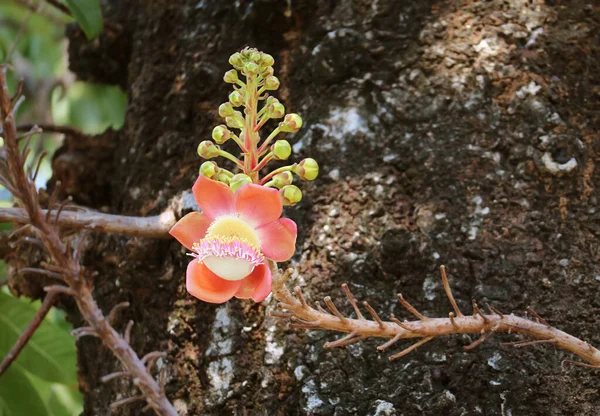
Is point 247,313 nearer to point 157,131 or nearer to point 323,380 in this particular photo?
point 323,380

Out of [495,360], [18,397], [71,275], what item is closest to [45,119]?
[18,397]

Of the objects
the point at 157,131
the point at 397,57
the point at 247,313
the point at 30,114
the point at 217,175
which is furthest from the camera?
the point at 30,114

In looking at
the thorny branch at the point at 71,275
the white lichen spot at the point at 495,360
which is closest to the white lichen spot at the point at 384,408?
the white lichen spot at the point at 495,360

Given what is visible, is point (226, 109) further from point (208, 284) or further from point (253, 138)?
point (208, 284)

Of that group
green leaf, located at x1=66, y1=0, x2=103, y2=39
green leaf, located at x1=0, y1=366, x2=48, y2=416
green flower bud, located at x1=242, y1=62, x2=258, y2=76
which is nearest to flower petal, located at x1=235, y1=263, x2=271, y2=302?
green flower bud, located at x1=242, y1=62, x2=258, y2=76

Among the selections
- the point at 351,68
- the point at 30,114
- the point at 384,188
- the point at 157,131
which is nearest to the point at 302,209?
the point at 384,188

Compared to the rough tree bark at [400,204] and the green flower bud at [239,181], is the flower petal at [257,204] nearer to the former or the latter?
the green flower bud at [239,181]
